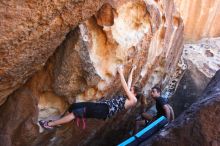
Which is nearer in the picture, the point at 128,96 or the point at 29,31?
the point at 29,31

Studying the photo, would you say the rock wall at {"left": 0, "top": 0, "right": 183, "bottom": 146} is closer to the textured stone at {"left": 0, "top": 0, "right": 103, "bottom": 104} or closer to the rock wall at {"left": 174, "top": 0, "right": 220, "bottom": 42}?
the textured stone at {"left": 0, "top": 0, "right": 103, "bottom": 104}

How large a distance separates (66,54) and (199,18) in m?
4.59

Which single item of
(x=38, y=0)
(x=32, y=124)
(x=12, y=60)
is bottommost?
(x=32, y=124)

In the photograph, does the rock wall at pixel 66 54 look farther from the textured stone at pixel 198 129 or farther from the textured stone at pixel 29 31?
the textured stone at pixel 198 129

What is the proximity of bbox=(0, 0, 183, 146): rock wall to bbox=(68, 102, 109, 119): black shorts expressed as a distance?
0.67ft

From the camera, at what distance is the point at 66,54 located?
443 centimetres

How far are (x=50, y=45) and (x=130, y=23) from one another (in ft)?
4.77

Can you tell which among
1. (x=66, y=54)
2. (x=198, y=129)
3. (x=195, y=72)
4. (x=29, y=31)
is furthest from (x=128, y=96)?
(x=195, y=72)

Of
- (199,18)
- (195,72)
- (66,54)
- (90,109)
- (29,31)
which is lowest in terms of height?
(195,72)

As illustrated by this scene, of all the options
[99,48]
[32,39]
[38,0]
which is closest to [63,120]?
[99,48]

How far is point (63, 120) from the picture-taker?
458cm

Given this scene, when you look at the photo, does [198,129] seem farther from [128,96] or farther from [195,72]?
[195,72]

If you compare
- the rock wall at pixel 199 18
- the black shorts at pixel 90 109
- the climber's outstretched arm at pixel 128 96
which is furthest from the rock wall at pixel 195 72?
the black shorts at pixel 90 109

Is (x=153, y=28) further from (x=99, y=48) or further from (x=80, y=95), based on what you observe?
(x=80, y=95)
